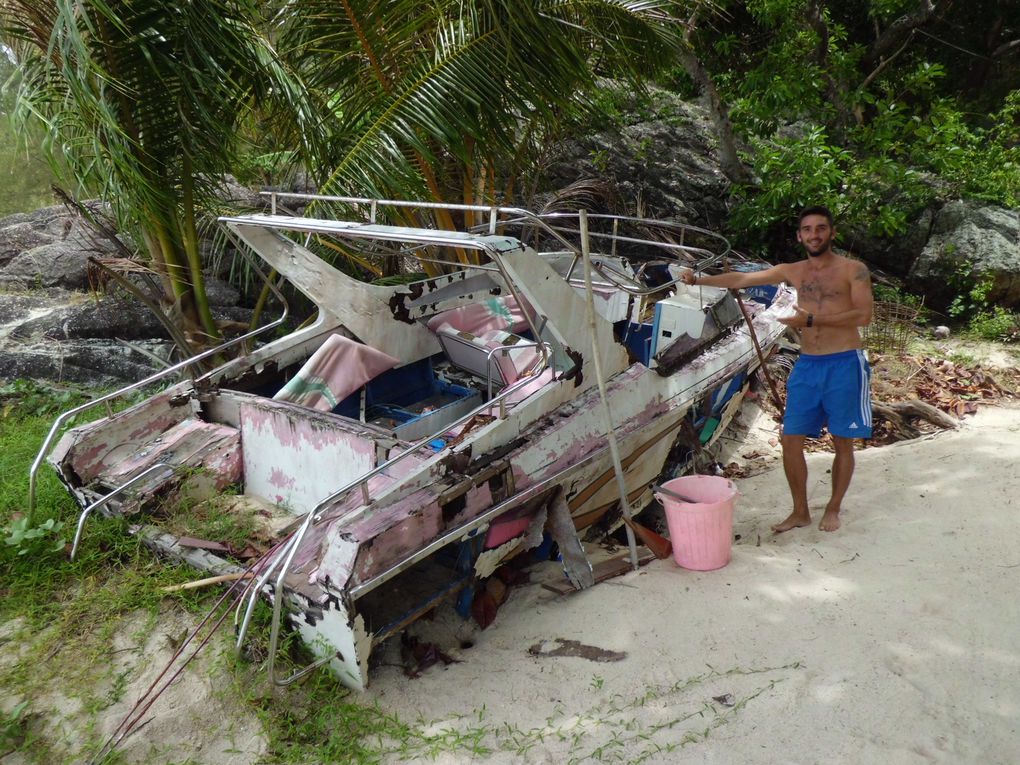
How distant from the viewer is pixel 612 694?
9.76 feet

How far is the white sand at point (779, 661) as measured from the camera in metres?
2.64

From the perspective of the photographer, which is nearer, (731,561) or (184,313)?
(731,561)

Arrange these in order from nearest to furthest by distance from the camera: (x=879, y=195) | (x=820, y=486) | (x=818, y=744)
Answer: (x=818, y=744) < (x=820, y=486) < (x=879, y=195)

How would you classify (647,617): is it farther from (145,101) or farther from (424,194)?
(145,101)

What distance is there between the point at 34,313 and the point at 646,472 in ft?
22.0

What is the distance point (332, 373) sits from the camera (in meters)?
4.47

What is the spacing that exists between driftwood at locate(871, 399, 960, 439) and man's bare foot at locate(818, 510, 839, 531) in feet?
6.16

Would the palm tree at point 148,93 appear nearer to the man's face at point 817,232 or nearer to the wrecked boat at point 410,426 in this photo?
the wrecked boat at point 410,426

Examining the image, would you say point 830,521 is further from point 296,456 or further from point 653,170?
point 653,170

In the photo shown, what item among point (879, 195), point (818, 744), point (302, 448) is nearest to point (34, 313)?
point (302, 448)

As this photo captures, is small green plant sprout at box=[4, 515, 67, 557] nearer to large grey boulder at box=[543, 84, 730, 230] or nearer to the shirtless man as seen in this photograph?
the shirtless man

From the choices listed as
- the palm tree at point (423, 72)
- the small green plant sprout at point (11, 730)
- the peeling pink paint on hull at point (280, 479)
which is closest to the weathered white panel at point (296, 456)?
the peeling pink paint on hull at point (280, 479)

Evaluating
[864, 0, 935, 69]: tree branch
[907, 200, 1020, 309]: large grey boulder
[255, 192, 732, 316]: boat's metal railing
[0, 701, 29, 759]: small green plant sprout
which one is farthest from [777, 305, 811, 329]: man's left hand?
[864, 0, 935, 69]: tree branch

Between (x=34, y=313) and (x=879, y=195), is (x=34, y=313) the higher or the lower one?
the lower one
